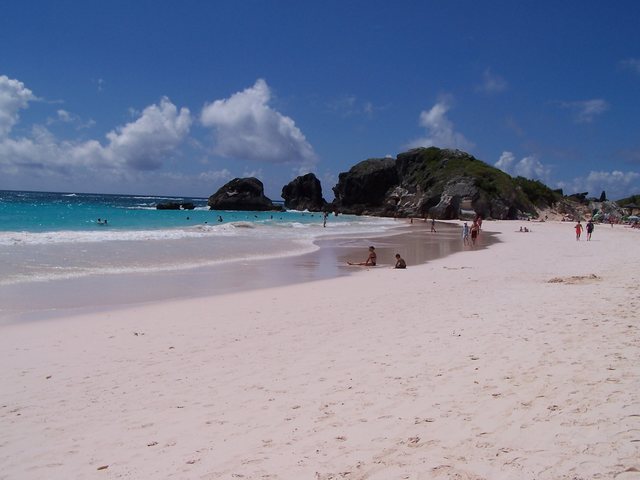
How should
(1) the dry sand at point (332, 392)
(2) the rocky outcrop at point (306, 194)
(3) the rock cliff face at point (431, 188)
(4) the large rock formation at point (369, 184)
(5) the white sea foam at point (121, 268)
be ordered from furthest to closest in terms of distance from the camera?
(2) the rocky outcrop at point (306, 194), (4) the large rock formation at point (369, 184), (3) the rock cliff face at point (431, 188), (5) the white sea foam at point (121, 268), (1) the dry sand at point (332, 392)

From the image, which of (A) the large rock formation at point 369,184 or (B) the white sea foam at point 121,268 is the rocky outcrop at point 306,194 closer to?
(A) the large rock formation at point 369,184

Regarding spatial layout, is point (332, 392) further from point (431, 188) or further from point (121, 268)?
point (431, 188)

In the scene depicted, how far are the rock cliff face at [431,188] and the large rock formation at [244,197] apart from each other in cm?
1525

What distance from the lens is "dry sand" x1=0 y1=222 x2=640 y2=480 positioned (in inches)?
157

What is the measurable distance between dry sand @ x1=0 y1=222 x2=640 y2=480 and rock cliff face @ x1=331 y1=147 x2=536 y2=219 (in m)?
65.8

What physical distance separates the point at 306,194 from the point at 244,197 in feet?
50.5

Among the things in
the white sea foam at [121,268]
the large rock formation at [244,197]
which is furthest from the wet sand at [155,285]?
the large rock formation at [244,197]

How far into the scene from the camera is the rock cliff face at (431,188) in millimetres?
73938

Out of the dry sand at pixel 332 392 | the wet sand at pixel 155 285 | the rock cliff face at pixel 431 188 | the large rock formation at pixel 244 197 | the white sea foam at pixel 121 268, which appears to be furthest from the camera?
the large rock formation at pixel 244 197

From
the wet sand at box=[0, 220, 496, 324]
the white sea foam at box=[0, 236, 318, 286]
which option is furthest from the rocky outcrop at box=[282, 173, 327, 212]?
the wet sand at box=[0, 220, 496, 324]

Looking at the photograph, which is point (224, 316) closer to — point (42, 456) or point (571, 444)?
point (42, 456)

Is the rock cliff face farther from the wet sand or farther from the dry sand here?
the dry sand

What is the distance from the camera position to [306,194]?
11069 centimetres

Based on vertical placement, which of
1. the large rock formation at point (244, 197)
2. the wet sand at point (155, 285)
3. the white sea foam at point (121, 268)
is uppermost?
the large rock formation at point (244, 197)
